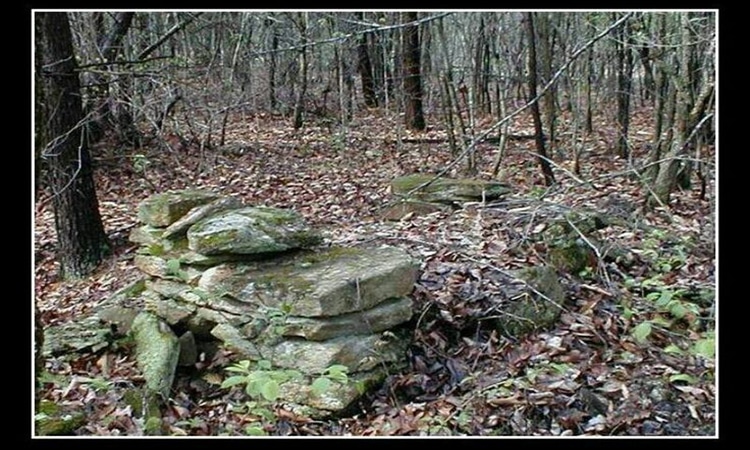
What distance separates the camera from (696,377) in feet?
13.5

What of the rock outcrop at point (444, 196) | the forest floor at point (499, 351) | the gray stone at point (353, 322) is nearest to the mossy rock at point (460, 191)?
the rock outcrop at point (444, 196)

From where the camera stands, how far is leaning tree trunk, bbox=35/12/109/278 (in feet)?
21.7

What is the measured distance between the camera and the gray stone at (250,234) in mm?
5105

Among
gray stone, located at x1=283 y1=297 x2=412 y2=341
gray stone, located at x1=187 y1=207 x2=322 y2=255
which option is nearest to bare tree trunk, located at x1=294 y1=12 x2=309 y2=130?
gray stone, located at x1=187 y1=207 x2=322 y2=255

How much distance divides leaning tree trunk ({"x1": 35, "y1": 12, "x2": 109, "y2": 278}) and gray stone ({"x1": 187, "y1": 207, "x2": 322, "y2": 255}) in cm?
205

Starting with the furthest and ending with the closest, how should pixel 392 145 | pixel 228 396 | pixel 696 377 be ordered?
pixel 392 145 < pixel 228 396 < pixel 696 377

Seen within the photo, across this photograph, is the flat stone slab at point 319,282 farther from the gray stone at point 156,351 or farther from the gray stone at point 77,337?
the gray stone at point 77,337

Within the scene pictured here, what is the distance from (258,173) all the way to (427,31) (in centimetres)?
401

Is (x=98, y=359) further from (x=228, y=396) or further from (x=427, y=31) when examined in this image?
(x=427, y=31)

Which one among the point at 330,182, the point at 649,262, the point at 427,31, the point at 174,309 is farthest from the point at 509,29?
the point at 174,309

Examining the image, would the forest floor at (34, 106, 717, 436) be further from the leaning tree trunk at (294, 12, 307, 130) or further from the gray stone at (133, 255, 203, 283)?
the leaning tree trunk at (294, 12, 307, 130)

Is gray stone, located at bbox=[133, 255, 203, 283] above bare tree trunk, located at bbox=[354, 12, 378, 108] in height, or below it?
below

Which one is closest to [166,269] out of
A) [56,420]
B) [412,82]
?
[56,420]

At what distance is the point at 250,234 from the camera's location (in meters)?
5.14
